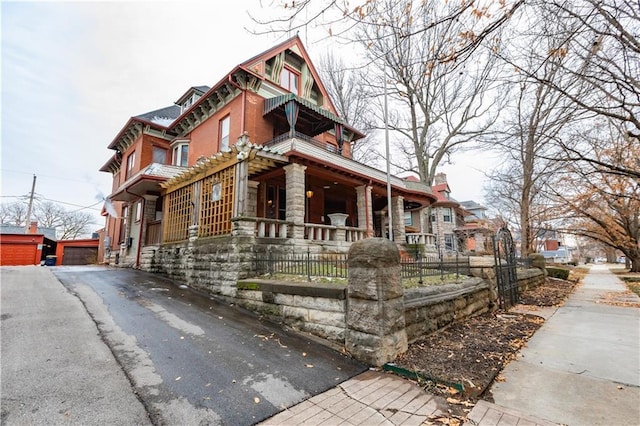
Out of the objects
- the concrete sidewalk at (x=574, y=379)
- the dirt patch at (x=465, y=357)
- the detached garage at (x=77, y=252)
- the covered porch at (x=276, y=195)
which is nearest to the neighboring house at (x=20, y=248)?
the detached garage at (x=77, y=252)

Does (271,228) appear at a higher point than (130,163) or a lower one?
lower

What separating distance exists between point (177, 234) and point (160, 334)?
7585 mm

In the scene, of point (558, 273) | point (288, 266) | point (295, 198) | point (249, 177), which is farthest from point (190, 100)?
point (558, 273)

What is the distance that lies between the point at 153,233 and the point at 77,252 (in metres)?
16.4

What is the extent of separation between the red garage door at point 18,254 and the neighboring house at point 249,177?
3.99m

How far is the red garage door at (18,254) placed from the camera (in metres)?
17.5

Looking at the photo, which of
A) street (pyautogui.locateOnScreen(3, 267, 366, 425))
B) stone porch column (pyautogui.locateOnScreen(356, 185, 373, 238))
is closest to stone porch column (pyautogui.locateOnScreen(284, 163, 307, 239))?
street (pyautogui.locateOnScreen(3, 267, 366, 425))

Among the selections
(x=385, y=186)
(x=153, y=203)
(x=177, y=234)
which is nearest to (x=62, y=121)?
(x=153, y=203)

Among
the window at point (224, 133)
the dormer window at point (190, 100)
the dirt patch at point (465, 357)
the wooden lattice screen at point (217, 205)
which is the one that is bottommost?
the dirt patch at point (465, 357)

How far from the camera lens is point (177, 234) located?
1143 cm

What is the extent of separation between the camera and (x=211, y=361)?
3.71 meters

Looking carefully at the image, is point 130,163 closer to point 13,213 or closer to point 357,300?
point 357,300

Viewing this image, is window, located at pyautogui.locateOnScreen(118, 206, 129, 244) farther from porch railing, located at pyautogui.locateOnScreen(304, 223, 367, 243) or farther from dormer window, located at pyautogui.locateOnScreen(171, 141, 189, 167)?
porch railing, located at pyautogui.locateOnScreen(304, 223, 367, 243)

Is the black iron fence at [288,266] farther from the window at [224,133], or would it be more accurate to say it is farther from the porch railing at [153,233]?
the porch railing at [153,233]
